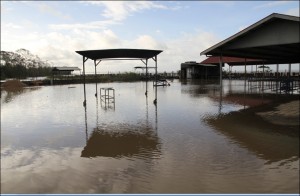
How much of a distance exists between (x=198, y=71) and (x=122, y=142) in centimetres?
4838

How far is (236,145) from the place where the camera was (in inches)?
321

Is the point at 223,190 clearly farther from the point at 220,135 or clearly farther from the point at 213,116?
the point at 213,116

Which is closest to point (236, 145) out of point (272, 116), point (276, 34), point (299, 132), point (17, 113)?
point (299, 132)

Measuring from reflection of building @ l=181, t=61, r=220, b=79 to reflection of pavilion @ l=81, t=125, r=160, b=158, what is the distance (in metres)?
45.1

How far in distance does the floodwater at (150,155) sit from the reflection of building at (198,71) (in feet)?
141

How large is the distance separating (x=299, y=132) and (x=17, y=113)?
13568 millimetres

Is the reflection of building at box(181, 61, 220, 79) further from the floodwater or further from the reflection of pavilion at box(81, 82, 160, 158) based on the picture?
the reflection of pavilion at box(81, 82, 160, 158)

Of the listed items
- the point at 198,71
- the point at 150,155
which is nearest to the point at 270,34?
the point at 150,155

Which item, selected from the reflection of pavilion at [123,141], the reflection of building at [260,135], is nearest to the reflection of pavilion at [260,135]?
the reflection of building at [260,135]

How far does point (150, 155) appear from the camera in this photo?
24.2ft

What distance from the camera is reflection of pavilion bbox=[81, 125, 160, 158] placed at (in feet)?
25.3

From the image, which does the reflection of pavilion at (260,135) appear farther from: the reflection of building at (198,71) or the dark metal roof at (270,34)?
the reflection of building at (198,71)

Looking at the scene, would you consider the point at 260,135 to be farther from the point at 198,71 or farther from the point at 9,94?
the point at 198,71

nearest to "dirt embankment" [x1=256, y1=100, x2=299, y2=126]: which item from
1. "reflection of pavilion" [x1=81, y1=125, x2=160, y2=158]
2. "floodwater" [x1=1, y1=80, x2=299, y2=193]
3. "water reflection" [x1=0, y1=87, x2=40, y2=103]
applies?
"floodwater" [x1=1, y1=80, x2=299, y2=193]
